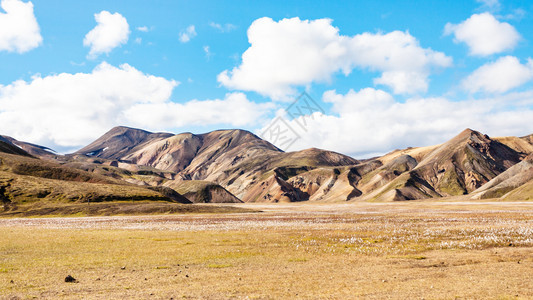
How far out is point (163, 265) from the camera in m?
21.8

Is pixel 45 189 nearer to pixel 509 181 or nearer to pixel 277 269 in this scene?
pixel 277 269

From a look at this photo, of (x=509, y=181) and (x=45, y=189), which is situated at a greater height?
(x=45, y=189)

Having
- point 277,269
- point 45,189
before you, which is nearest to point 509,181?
point 277,269

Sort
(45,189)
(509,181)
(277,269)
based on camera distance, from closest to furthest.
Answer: (277,269)
(45,189)
(509,181)

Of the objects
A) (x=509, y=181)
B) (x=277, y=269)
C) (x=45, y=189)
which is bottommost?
(x=277, y=269)

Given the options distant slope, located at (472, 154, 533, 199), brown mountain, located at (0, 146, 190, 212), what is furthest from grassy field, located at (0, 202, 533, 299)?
distant slope, located at (472, 154, 533, 199)

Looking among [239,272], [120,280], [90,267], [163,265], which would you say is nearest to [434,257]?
[239,272]

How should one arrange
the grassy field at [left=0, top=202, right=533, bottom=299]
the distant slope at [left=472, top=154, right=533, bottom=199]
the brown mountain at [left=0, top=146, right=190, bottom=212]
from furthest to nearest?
the distant slope at [left=472, top=154, right=533, bottom=199] → the brown mountain at [left=0, top=146, right=190, bottom=212] → the grassy field at [left=0, top=202, right=533, bottom=299]

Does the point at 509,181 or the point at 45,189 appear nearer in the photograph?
the point at 45,189

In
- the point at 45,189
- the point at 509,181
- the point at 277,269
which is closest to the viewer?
the point at 277,269

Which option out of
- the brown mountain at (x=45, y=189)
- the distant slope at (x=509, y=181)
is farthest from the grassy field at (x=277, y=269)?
the distant slope at (x=509, y=181)

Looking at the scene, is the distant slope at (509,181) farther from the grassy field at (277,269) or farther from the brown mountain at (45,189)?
the grassy field at (277,269)

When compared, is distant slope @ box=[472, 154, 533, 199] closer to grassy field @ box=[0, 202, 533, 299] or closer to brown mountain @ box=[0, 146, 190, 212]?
brown mountain @ box=[0, 146, 190, 212]

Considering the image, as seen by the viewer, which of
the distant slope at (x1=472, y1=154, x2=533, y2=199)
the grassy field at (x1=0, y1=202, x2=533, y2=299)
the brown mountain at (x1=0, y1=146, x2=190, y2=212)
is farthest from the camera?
the distant slope at (x1=472, y1=154, x2=533, y2=199)
